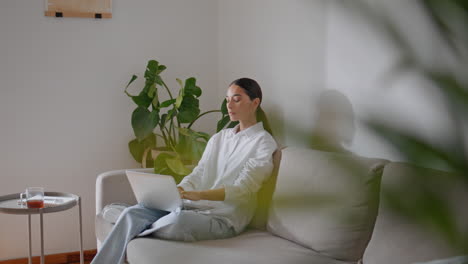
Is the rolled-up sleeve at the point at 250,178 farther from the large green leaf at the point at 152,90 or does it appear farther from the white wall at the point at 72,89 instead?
the white wall at the point at 72,89

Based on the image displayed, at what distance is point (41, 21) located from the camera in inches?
136

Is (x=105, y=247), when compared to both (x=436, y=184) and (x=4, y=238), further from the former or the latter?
(x=436, y=184)

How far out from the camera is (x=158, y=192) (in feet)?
8.15

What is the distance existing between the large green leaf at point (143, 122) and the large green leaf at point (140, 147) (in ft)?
0.57

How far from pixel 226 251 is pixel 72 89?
185cm

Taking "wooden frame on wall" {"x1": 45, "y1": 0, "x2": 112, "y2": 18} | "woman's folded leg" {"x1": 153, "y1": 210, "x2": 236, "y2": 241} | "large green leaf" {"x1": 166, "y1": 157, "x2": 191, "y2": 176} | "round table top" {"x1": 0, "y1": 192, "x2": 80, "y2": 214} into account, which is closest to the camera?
"woman's folded leg" {"x1": 153, "y1": 210, "x2": 236, "y2": 241}

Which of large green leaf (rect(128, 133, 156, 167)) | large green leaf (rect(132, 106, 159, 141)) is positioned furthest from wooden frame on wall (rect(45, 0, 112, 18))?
large green leaf (rect(128, 133, 156, 167))

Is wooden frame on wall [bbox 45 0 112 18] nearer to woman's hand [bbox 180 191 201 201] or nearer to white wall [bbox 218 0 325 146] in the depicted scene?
white wall [bbox 218 0 325 146]

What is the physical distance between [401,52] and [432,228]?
62 millimetres

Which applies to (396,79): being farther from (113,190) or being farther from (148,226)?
(113,190)

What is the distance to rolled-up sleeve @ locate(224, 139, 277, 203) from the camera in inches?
101

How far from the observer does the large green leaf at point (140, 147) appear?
11.8 feet

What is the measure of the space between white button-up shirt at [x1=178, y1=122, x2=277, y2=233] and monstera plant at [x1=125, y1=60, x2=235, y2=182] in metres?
0.22

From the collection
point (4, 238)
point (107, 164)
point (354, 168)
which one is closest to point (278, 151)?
point (107, 164)
